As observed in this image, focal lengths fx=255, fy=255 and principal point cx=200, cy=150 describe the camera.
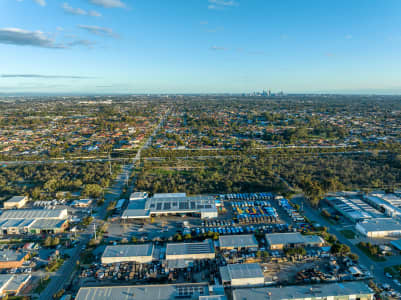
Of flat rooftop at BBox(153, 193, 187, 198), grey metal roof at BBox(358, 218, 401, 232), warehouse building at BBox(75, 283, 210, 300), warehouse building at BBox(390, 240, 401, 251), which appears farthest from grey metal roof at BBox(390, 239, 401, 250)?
flat rooftop at BBox(153, 193, 187, 198)

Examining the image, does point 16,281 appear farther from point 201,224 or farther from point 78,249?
point 201,224

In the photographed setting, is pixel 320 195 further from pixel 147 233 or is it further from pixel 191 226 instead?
pixel 147 233

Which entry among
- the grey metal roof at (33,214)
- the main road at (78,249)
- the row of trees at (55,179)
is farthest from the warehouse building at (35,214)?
the row of trees at (55,179)

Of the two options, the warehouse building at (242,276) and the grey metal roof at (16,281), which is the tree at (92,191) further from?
the warehouse building at (242,276)

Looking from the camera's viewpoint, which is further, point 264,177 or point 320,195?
point 264,177

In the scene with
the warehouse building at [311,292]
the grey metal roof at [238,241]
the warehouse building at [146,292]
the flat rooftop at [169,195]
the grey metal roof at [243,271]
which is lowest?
the warehouse building at [146,292]

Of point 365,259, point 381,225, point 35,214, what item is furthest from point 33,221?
point 381,225

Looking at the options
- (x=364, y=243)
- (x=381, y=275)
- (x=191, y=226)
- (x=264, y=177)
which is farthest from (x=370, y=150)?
(x=191, y=226)
